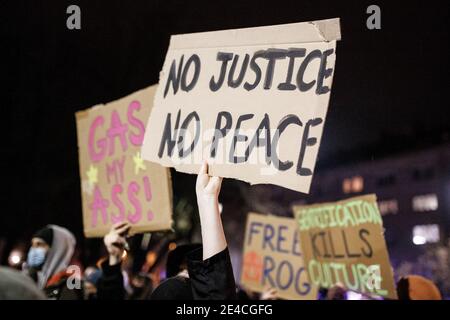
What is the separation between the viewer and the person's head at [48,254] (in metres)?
3.39

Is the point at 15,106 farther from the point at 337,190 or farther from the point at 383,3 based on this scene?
the point at 337,190

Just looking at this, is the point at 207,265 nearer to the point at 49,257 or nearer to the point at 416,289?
the point at 49,257

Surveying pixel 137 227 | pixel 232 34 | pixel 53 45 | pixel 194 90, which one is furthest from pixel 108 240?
pixel 53 45

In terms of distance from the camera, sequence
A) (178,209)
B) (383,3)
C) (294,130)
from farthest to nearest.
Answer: (178,209), (383,3), (294,130)

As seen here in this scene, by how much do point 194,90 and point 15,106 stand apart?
20.4 feet

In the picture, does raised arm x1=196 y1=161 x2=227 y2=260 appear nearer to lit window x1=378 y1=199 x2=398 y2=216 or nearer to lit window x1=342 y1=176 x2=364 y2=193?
lit window x1=342 y1=176 x2=364 y2=193

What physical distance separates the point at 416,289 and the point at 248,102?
176 cm

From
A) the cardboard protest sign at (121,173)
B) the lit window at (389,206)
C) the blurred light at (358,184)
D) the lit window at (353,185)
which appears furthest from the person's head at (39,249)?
the lit window at (389,206)

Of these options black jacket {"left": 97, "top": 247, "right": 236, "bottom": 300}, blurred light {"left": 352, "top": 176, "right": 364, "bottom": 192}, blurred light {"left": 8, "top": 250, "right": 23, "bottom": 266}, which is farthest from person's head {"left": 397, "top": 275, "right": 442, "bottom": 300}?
blurred light {"left": 352, "top": 176, "right": 364, "bottom": 192}

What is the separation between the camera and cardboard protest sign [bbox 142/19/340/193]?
2.13 meters

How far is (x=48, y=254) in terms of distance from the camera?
345 cm

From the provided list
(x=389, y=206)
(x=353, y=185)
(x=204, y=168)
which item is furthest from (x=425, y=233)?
(x=204, y=168)

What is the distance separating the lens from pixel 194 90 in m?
2.45

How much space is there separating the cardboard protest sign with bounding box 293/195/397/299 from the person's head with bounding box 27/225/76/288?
171 centimetres
